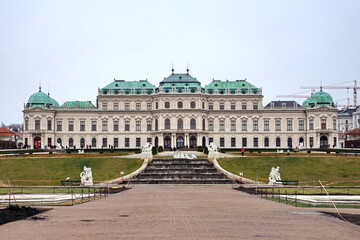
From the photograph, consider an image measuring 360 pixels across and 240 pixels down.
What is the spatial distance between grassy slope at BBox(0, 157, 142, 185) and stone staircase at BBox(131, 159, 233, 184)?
2306 mm

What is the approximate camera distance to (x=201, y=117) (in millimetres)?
102875

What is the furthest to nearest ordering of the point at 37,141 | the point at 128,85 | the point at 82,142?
the point at 128,85 < the point at 82,142 < the point at 37,141

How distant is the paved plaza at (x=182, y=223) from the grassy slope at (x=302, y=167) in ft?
71.2

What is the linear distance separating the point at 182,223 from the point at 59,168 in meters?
35.6

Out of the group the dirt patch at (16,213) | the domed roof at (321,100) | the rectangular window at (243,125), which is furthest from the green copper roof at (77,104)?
the dirt patch at (16,213)

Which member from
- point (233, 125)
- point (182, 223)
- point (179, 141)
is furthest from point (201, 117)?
point (182, 223)

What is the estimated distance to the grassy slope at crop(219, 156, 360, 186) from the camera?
160 ft

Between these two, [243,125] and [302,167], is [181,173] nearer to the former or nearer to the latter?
[302,167]

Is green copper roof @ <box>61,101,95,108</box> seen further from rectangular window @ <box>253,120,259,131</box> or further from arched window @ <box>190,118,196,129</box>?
rectangular window @ <box>253,120,259,131</box>

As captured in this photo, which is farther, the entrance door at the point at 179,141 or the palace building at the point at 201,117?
the palace building at the point at 201,117

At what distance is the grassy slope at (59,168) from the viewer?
49.8m

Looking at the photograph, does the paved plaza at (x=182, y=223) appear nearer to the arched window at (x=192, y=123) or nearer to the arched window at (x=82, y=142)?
the arched window at (x=192, y=123)

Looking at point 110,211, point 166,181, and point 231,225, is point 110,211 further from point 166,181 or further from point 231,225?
point 166,181

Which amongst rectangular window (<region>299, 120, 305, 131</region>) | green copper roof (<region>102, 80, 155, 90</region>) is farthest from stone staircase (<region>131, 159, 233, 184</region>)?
rectangular window (<region>299, 120, 305, 131</region>)
